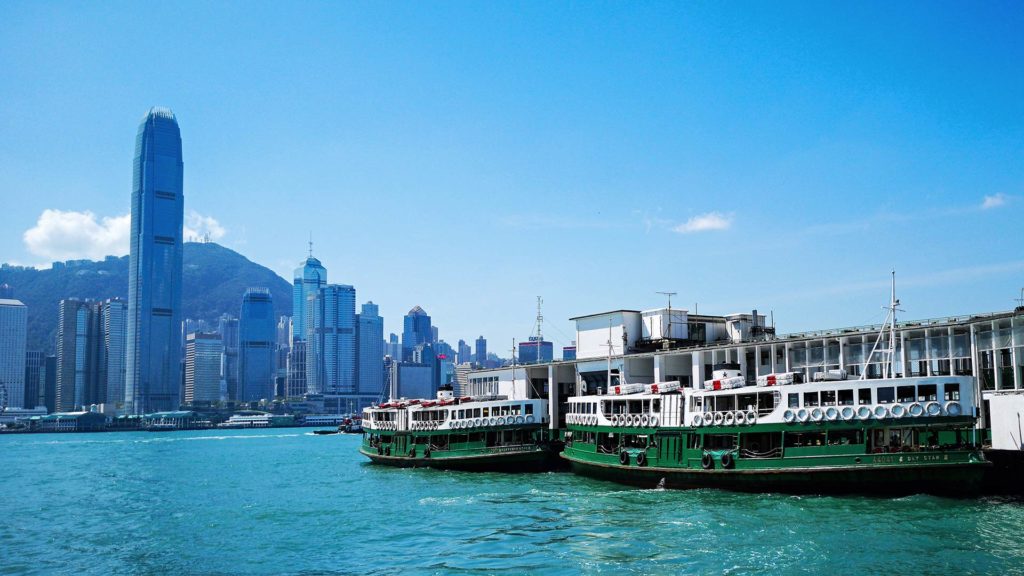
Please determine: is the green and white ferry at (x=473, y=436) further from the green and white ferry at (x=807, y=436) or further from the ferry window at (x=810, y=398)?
the ferry window at (x=810, y=398)

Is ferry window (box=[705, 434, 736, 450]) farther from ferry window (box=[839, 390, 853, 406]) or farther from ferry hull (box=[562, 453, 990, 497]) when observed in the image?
ferry window (box=[839, 390, 853, 406])

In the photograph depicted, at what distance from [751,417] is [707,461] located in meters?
3.06

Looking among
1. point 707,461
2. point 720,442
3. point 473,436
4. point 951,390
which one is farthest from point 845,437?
point 473,436

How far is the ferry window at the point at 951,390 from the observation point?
3497cm

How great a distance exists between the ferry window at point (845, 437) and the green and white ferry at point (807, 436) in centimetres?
4

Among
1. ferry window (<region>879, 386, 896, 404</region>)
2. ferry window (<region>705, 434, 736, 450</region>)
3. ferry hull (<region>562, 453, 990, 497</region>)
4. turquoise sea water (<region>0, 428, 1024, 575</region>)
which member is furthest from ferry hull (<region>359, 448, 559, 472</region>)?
ferry window (<region>879, 386, 896, 404</region>)

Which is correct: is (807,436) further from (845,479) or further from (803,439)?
(845,479)

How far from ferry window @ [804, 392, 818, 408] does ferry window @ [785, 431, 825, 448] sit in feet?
4.45

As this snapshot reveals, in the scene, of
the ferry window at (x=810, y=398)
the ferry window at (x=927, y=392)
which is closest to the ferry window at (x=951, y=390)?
the ferry window at (x=927, y=392)

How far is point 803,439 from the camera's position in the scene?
37438 millimetres

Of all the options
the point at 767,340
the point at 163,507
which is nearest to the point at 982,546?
the point at 767,340

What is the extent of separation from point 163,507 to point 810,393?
1318 inches

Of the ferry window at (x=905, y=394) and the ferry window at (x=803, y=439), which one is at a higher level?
the ferry window at (x=905, y=394)

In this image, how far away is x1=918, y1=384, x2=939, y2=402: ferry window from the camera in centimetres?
3494
